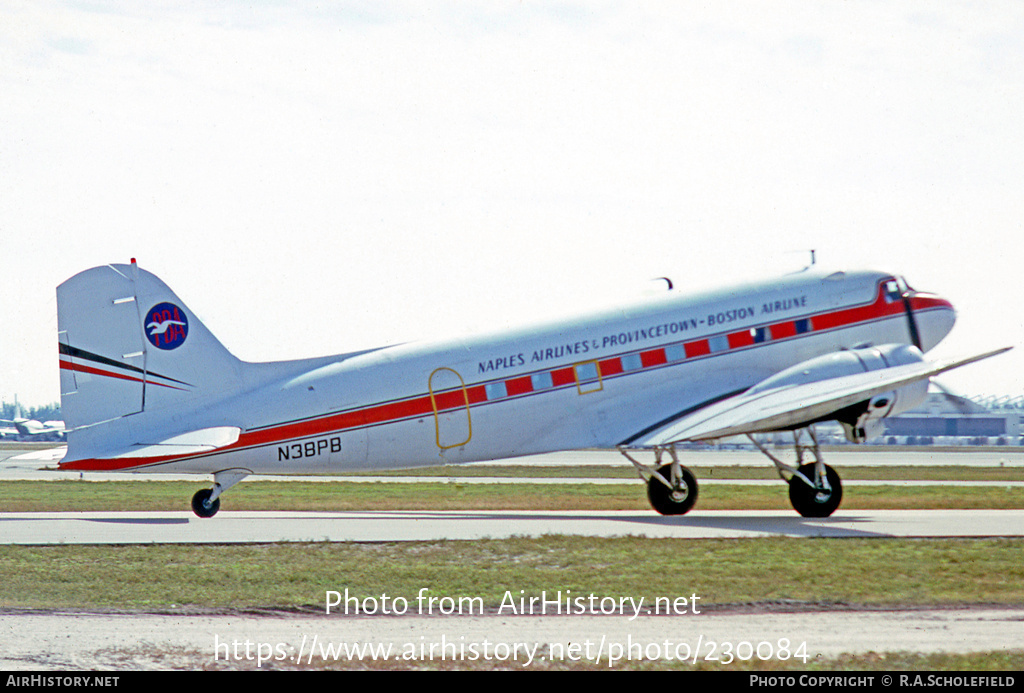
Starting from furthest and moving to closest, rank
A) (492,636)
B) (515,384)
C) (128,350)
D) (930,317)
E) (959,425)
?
(959,425), (930,317), (515,384), (128,350), (492,636)

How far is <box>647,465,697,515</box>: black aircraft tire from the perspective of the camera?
2627 cm

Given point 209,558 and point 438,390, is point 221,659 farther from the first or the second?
point 438,390

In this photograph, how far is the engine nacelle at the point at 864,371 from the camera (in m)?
24.0

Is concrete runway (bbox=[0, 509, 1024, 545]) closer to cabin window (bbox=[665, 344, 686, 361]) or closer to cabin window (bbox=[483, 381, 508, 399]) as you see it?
cabin window (bbox=[483, 381, 508, 399])

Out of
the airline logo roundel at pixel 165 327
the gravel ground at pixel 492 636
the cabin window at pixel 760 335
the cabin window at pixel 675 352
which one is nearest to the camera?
the gravel ground at pixel 492 636

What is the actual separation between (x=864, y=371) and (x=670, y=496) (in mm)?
5704

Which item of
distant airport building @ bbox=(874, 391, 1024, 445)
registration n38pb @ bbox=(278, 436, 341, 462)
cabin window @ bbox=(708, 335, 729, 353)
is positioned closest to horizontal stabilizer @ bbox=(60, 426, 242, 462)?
registration n38pb @ bbox=(278, 436, 341, 462)

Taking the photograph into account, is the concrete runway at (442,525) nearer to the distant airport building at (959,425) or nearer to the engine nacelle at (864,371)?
the engine nacelle at (864,371)

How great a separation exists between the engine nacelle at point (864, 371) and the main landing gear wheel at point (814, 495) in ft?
4.53

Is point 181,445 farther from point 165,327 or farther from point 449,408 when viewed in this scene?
point 449,408

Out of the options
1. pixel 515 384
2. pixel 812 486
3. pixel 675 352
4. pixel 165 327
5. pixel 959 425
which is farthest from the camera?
pixel 959 425

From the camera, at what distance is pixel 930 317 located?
1073 inches

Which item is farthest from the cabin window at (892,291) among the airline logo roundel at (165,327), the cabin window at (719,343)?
the airline logo roundel at (165,327)

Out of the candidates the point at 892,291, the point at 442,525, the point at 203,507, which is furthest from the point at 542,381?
the point at 892,291
